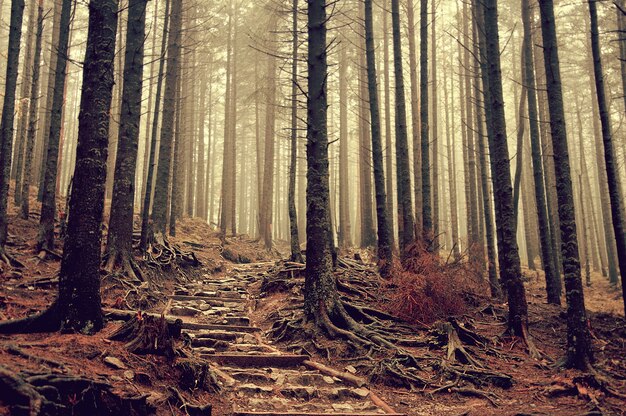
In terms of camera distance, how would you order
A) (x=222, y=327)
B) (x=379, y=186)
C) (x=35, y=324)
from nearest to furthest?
(x=35, y=324) → (x=222, y=327) → (x=379, y=186)

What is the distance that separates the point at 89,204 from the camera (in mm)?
5348

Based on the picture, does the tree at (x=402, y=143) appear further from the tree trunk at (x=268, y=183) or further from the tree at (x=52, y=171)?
the tree trunk at (x=268, y=183)

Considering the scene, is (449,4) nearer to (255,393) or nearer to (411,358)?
(411,358)

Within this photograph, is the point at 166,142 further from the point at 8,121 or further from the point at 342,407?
the point at 342,407

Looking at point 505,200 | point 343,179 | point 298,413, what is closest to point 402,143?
point 505,200

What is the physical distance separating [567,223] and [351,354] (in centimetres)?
452

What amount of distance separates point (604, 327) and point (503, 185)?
419cm

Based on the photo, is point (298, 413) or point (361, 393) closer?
point (298, 413)

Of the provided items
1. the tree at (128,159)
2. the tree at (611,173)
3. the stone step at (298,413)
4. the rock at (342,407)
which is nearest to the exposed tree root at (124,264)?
the tree at (128,159)

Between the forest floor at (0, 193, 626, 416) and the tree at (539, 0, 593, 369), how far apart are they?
0.49 m

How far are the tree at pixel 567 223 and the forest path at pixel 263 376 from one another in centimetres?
376

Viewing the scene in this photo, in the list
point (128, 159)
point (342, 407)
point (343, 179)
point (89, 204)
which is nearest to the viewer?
point (342, 407)

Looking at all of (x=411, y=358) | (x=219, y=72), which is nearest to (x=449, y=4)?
(x=219, y=72)

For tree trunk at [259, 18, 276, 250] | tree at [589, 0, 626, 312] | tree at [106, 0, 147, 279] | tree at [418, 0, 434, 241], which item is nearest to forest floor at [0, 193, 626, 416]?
tree at [106, 0, 147, 279]
